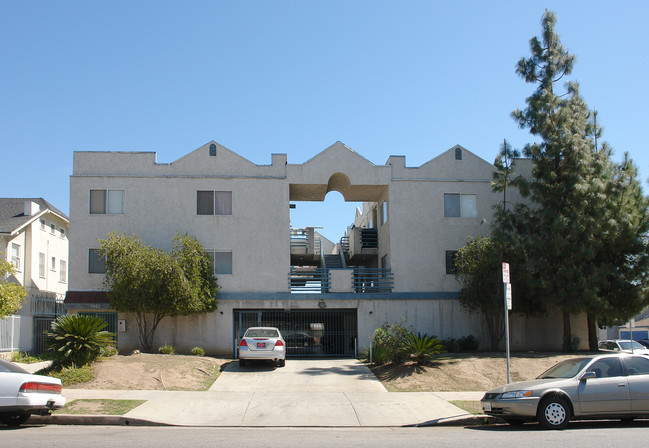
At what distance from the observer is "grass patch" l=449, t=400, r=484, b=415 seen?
44.5 feet

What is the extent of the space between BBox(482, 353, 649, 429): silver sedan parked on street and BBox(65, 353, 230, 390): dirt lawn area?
937 centimetres

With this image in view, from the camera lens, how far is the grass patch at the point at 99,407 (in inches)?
504

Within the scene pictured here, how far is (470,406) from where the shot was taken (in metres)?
14.3

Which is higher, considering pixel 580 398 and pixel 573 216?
pixel 573 216

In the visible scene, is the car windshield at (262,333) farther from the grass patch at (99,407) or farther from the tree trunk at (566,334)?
the tree trunk at (566,334)

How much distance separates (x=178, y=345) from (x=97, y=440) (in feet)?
53.3

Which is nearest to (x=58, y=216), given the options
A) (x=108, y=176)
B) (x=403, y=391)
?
(x=108, y=176)

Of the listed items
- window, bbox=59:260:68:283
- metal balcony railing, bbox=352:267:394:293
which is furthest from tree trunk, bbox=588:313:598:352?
window, bbox=59:260:68:283

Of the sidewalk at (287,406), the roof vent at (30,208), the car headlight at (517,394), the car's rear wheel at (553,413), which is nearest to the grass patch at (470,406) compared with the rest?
the sidewalk at (287,406)

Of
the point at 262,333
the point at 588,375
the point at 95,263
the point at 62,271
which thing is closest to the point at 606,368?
the point at 588,375

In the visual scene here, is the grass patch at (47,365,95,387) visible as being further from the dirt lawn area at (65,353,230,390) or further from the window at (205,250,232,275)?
the window at (205,250,232,275)

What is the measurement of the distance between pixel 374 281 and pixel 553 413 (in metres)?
16.1

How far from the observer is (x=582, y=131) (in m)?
24.9

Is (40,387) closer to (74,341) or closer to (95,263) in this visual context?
(74,341)
